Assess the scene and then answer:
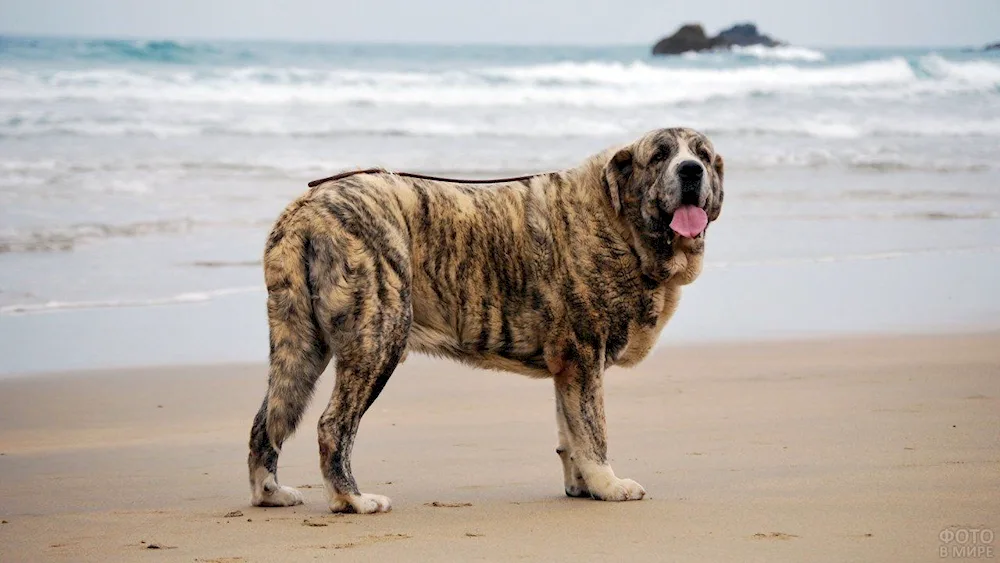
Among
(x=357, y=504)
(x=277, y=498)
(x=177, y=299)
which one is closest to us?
(x=357, y=504)

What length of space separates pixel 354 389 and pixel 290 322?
0.39 metres

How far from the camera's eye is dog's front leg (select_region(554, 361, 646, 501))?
573 cm

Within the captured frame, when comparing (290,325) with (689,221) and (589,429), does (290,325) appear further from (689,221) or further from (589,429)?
(689,221)

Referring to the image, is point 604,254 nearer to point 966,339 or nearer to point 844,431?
point 844,431

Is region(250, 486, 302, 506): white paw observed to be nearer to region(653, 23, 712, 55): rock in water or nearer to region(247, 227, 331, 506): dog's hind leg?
region(247, 227, 331, 506): dog's hind leg

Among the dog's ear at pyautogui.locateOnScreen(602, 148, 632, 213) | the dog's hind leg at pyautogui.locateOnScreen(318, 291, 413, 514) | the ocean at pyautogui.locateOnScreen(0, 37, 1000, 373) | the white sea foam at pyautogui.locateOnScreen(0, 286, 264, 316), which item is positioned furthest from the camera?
the ocean at pyautogui.locateOnScreen(0, 37, 1000, 373)

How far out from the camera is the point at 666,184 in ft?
18.5

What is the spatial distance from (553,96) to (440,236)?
29862 millimetres

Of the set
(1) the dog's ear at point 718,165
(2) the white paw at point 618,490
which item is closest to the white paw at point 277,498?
(2) the white paw at point 618,490

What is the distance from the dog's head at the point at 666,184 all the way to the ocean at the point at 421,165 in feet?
14.1

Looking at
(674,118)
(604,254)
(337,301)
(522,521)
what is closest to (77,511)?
(337,301)

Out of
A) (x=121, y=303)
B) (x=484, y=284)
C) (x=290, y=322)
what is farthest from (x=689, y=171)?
(x=121, y=303)

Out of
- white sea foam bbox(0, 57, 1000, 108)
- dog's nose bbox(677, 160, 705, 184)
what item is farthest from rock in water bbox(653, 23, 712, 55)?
dog's nose bbox(677, 160, 705, 184)

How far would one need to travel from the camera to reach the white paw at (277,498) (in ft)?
18.6
